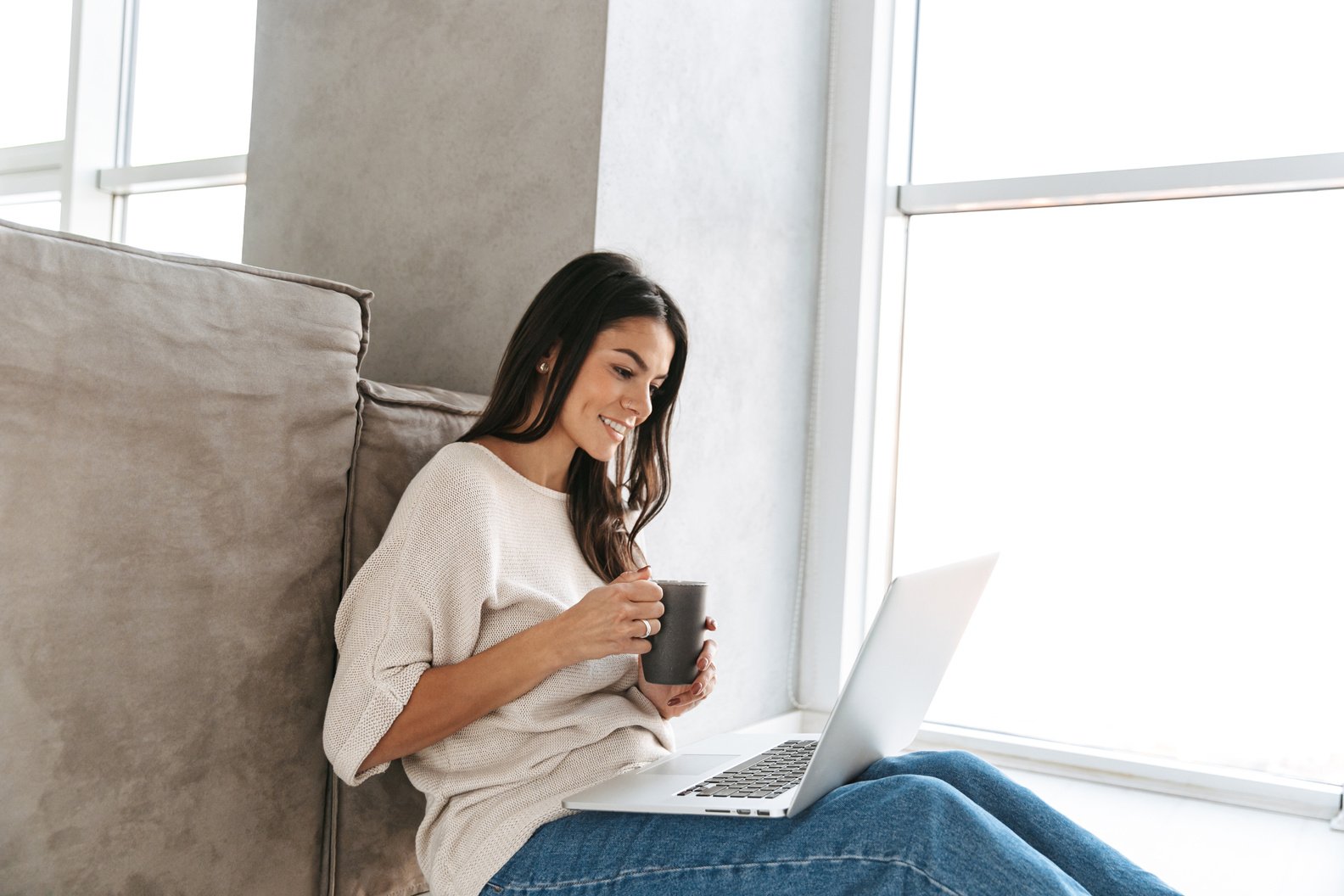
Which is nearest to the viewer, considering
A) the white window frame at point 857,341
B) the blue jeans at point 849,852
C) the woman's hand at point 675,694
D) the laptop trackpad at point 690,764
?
the blue jeans at point 849,852

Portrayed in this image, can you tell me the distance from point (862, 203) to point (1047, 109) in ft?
1.39

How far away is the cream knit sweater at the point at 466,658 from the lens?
3.66 feet

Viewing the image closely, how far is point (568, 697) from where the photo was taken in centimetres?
125

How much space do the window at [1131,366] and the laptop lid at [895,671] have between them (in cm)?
96

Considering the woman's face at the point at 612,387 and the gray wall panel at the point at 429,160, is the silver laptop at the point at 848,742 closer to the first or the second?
the woman's face at the point at 612,387

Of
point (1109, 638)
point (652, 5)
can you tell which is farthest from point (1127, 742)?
point (652, 5)

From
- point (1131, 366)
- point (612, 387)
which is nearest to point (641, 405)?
point (612, 387)

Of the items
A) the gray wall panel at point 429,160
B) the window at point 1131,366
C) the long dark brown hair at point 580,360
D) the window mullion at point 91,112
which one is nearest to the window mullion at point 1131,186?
the window at point 1131,366

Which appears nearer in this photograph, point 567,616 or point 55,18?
point 567,616

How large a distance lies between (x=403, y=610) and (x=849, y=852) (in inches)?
20.1

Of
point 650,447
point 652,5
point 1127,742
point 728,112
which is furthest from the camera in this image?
point 1127,742

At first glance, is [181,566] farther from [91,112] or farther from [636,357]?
[91,112]

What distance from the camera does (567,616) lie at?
1.13 meters

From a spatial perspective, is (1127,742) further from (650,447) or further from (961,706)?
(650,447)
